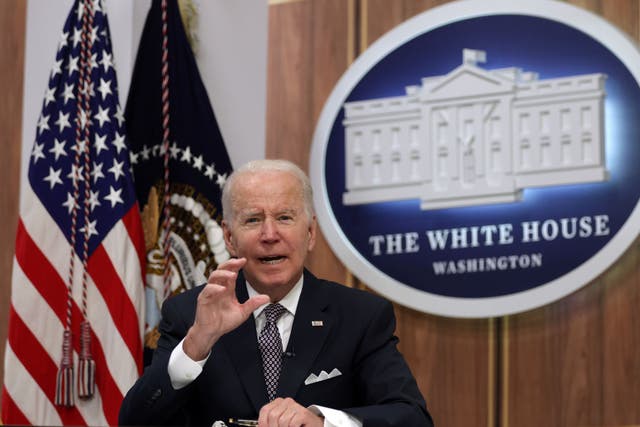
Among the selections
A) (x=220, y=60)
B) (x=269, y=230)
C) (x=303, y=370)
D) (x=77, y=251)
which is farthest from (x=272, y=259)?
(x=220, y=60)

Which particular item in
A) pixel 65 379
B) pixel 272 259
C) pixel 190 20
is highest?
pixel 190 20

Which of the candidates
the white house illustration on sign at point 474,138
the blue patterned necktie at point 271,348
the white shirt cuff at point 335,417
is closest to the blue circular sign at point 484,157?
the white house illustration on sign at point 474,138

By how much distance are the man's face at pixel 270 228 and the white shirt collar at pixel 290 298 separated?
3 cm

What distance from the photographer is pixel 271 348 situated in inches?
122

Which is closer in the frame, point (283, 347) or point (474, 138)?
point (283, 347)

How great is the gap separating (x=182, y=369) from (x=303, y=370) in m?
0.32

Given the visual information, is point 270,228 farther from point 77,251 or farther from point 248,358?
point 77,251

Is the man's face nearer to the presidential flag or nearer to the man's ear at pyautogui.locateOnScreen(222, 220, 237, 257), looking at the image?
the man's ear at pyautogui.locateOnScreen(222, 220, 237, 257)

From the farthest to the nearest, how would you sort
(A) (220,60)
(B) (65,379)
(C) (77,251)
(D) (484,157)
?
1. (A) (220,60)
2. (C) (77,251)
3. (B) (65,379)
4. (D) (484,157)

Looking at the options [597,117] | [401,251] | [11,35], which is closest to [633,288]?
[597,117]

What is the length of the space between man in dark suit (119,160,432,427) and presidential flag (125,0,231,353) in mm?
1544

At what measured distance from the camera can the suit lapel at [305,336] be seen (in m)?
2.99

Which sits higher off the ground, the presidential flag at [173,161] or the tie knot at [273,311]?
the presidential flag at [173,161]

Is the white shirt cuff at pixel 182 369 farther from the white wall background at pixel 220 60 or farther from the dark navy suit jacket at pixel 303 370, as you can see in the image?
the white wall background at pixel 220 60
